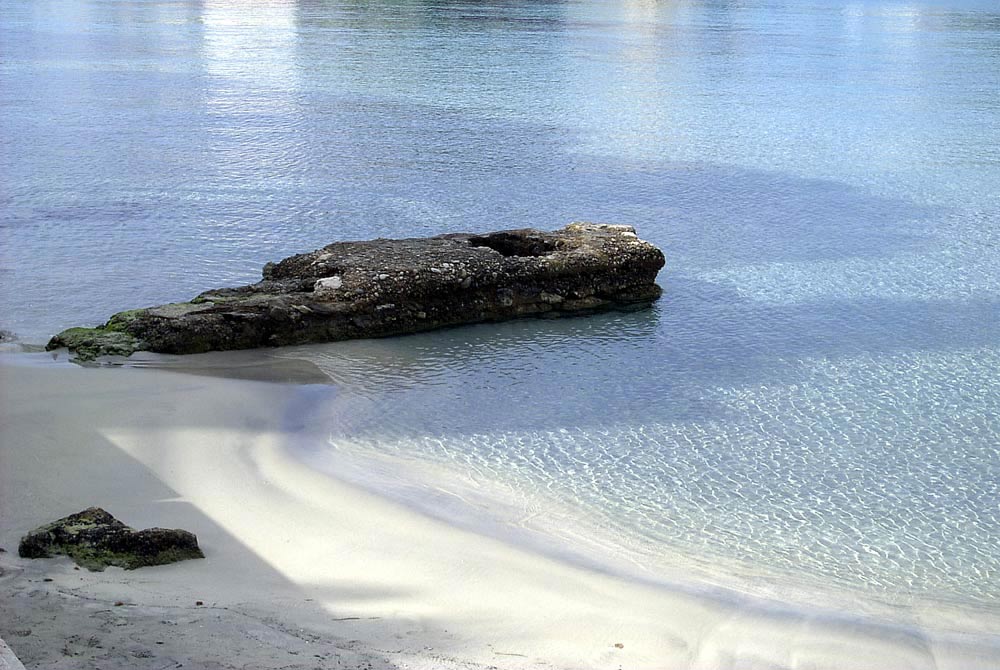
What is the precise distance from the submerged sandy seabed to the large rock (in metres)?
1.49

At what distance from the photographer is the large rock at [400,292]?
9430 millimetres

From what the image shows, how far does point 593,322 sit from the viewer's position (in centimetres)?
1070

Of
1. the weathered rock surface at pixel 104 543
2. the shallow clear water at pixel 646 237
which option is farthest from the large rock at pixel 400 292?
the weathered rock surface at pixel 104 543

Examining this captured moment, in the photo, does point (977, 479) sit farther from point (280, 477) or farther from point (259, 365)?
point (259, 365)

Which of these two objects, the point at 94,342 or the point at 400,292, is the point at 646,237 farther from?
the point at 94,342

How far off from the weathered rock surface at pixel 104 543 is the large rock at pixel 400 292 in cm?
340

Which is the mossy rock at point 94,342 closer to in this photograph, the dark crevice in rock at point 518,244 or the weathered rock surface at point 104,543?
the weathered rock surface at point 104,543

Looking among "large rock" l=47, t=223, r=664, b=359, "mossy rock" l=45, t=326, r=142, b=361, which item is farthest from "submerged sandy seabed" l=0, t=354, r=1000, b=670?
"large rock" l=47, t=223, r=664, b=359

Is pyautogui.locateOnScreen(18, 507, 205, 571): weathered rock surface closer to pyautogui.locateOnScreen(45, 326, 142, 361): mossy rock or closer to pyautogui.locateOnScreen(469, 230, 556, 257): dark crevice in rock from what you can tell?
pyautogui.locateOnScreen(45, 326, 142, 361): mossy rock

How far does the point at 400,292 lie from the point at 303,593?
178 inches

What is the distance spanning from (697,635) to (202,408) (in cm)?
400

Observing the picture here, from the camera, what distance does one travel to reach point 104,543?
5.81m

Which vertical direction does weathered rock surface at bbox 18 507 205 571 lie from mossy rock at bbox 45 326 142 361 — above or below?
below

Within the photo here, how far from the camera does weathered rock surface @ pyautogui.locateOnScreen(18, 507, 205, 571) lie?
5738mm
